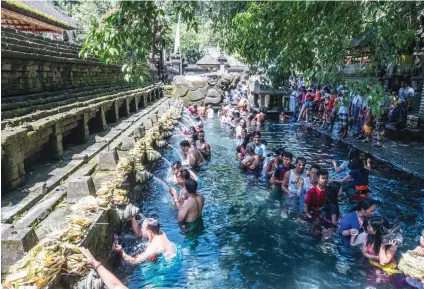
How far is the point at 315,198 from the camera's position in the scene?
8195mm

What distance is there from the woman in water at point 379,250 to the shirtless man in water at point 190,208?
11.4 feet

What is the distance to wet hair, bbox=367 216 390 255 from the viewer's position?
19.4 feet

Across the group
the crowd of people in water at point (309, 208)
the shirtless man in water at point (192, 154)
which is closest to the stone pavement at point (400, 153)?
the crowd of people in water at point (309, 208)

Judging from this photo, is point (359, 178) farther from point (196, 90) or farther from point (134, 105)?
point (196, 90)

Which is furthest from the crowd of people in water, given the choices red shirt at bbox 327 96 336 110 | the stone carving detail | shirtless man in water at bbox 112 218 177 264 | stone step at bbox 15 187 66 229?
the stone carving detail

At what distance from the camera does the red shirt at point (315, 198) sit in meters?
8.13

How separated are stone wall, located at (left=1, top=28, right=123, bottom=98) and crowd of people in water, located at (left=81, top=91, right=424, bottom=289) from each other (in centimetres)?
497

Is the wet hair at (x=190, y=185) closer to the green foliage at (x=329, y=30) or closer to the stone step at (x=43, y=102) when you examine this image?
the green foliage at (x=329, y=30)

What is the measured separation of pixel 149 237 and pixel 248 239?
2.50 meters

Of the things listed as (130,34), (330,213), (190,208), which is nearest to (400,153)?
(330,213)

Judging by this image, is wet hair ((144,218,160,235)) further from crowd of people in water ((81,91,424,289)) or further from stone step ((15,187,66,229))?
stone step ((15,187,66,229))

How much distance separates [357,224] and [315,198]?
1.39 metres

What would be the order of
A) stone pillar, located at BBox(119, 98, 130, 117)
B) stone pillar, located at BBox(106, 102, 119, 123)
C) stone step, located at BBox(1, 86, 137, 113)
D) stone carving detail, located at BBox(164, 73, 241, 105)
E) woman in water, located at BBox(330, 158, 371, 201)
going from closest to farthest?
stone step, located at BBox(1, 86, 137, 113) < woman in water, located at BBox(330, 158, 371, 201) < stone pillar, located at BBox(106, 102, 119, 123) < stone pillar, located at BBox(119, 98, 130, 117) < stone carving detail, located at BBox(164, 73, 241, 105)

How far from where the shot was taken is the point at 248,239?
788cm
